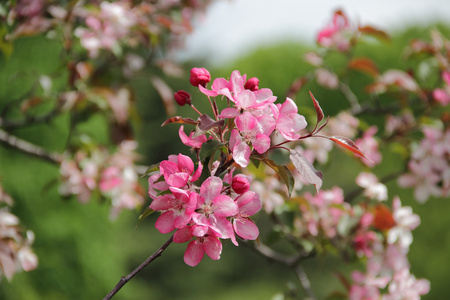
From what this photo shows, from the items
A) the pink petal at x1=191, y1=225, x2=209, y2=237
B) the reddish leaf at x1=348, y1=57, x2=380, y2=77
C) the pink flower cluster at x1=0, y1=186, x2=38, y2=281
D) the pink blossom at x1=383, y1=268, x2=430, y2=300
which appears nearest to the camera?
the pink petal at x1=191, y1=225, x2=209, y2=237

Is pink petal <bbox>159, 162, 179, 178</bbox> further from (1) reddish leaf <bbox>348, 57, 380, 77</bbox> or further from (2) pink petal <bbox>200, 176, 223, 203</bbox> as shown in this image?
(1) reddish leaf <bbox>348, 57, 380, 77</bbox>

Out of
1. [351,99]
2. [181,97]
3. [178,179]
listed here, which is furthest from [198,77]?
[351,99]

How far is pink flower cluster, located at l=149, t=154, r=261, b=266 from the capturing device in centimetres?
59

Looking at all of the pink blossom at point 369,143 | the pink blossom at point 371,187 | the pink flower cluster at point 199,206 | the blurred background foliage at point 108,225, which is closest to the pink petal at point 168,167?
the pink flower cluster at point 199,206

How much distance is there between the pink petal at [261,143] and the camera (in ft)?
1.96

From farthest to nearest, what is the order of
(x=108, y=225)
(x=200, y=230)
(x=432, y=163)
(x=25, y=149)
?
(x=108, y=225) → (x=25, y=149) → (x=432, y=163) → (x=200, y=230)

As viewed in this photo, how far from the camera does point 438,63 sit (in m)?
1.62

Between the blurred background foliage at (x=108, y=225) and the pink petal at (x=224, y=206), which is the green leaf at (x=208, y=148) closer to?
the pink petal at (x=224, y=206)

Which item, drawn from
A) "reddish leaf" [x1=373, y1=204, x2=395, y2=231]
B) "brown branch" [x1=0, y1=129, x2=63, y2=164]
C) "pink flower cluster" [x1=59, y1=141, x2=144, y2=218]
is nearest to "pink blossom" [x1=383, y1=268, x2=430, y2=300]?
"reddish leaf" [x1=373, y1=204, x2=395, y2=231]

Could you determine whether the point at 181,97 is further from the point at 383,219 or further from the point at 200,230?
the point at 383,219

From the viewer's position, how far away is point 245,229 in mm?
633

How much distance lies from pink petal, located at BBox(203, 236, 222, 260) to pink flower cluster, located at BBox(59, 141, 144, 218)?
93 centimetres

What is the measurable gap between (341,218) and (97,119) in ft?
9.22

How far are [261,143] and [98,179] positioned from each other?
106cm
